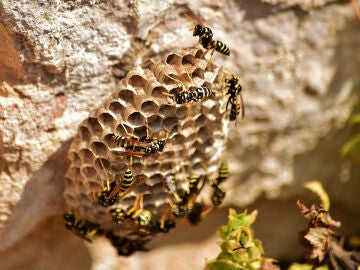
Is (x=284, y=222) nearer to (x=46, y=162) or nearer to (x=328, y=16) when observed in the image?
(x=328, y=16)

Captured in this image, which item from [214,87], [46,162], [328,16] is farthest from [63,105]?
[328,16]

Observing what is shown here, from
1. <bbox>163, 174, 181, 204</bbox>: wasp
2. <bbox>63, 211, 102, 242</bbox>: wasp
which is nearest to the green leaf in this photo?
<bbox>163, 174, 181, 204</bbox>: wasp

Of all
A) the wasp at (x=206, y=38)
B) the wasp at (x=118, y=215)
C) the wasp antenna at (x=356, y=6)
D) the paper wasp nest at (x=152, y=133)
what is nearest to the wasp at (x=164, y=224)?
the paper wasp nest at (x=152, y=133)

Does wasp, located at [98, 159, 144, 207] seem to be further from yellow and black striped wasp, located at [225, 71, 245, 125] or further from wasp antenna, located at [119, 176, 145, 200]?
yellow and black striped wasp, located at [225, 71, 245, 125]

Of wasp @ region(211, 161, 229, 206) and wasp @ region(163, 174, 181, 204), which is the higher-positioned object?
wasp @ region(211, 161, 229, 206)

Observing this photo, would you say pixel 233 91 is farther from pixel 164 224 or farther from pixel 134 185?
pixel 164 224

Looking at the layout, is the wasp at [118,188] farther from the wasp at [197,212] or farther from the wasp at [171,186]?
the wasp at [197,212]
